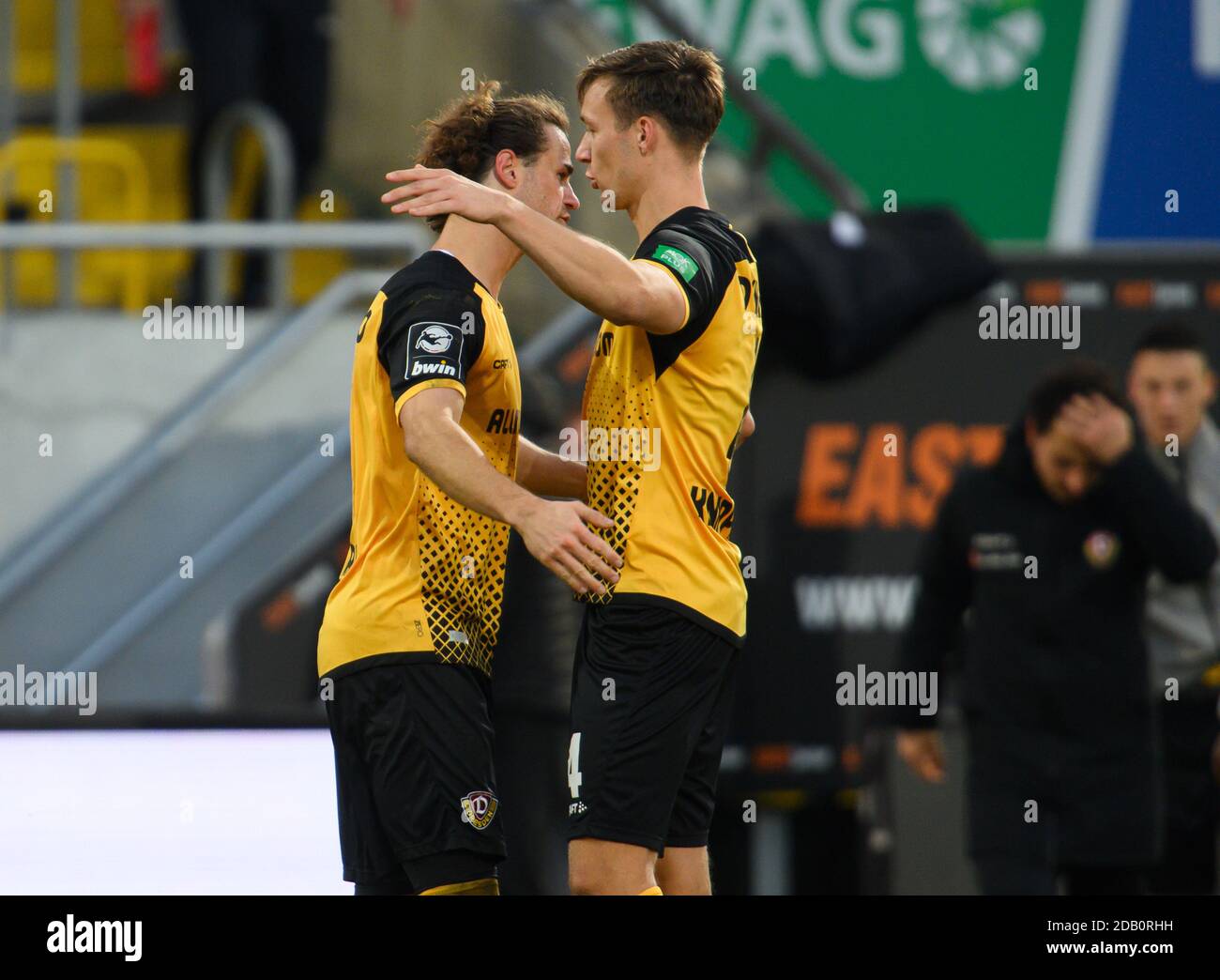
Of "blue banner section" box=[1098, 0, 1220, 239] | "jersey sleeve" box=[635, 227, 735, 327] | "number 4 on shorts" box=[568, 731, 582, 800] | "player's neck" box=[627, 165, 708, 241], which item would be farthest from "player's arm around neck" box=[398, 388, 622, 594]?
"blue banner section" box=[1098, 0, 1220, 239]

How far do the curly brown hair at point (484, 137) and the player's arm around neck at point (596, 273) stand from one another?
18.3 inches

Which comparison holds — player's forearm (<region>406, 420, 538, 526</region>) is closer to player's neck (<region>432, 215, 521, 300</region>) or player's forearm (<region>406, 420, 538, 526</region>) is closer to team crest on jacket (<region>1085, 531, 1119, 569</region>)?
player's neck (<region>432, 215, 521, 300</region>)

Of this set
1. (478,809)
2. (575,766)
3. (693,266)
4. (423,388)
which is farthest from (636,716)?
(693,266)

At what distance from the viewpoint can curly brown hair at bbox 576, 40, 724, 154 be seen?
4.30 m

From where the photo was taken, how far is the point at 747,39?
10531 millimetres

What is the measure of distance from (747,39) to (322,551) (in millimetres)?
4359

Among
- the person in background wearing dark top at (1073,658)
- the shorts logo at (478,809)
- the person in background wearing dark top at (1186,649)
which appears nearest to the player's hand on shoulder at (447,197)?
the shorts logo at (478,809)

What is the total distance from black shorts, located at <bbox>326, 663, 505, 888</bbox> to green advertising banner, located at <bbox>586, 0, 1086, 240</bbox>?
21.1 ft

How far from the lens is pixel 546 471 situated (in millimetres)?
Result: 4723

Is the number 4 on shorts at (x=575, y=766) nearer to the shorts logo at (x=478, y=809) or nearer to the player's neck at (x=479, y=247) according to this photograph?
the shorts logo at (x=478, y=809)

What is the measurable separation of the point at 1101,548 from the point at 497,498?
303 centimetres

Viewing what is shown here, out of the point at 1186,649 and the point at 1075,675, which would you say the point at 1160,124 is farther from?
the point at 1075,675

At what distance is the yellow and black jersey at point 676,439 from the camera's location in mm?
4246

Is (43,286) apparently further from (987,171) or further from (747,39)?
(987,171)
